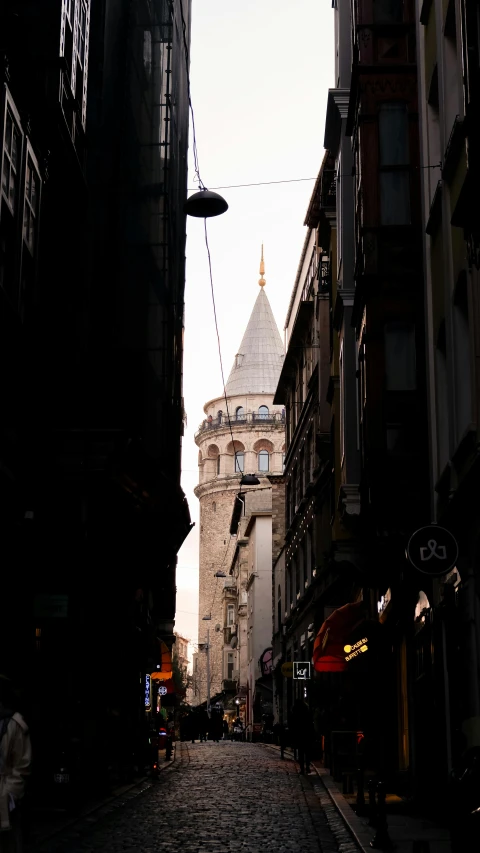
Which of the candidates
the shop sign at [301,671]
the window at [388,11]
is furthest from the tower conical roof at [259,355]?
the window at [388,11]

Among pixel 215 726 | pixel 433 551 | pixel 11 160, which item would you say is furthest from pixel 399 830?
pixel 215 726

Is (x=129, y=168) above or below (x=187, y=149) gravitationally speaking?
below

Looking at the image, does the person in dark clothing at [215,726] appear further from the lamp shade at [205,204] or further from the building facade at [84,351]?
the lamp shade at [205,204]

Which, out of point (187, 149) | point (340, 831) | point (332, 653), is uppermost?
point (187, 149)

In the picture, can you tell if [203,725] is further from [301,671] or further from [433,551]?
[433,551]

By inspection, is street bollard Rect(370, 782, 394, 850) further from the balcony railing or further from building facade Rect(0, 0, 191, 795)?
the balcony railing

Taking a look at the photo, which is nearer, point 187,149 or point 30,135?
point 30,135

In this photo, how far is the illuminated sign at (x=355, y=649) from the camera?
2375 cm

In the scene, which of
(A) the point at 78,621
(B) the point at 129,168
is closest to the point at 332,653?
(A) the point at 78,621

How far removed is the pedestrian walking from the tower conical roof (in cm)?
10975

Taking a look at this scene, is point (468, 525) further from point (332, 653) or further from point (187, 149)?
point (187, 149)

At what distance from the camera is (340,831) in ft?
45.9

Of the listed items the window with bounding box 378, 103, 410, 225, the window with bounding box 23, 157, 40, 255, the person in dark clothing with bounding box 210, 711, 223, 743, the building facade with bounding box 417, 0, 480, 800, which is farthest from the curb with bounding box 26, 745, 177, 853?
the person in dark clothing with bounding box 210, 711, 223, 743

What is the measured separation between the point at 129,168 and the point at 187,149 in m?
12.9
